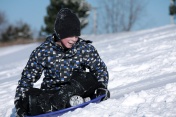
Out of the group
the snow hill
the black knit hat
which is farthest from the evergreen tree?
the black knit hat

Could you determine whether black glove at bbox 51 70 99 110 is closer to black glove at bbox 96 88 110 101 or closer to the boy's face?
black glove at bbox 96 88 110 101

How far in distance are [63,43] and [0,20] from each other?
39039mm

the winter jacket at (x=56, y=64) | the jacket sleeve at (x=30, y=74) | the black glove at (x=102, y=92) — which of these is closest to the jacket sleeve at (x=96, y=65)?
the winter jacket at (x=56, y=64)

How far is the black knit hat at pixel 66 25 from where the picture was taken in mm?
2623

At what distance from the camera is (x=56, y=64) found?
8.64 feet

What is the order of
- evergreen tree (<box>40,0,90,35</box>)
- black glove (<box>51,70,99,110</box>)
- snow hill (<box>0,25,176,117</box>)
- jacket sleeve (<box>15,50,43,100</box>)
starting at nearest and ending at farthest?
snow hill (<box>0,25,176,117</box>), black glove (<box>51,70,99,110</box>), jacket sleeve (<box>15,50,43,100</box>), evergreen tree (<box>40,0,90,35</box>)

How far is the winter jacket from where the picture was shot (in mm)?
2605

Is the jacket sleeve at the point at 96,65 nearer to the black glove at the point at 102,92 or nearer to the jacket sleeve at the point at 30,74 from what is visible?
the black glove at the point at 102,92

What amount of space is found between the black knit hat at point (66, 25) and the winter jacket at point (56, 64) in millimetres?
96

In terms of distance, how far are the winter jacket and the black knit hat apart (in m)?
0.10

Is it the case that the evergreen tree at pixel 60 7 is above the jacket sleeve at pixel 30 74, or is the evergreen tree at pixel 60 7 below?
above

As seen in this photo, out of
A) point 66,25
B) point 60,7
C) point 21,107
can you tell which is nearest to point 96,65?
point 66,25

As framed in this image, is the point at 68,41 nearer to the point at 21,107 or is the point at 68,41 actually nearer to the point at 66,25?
the point at 66,25

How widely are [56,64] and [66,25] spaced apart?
1.12ft
